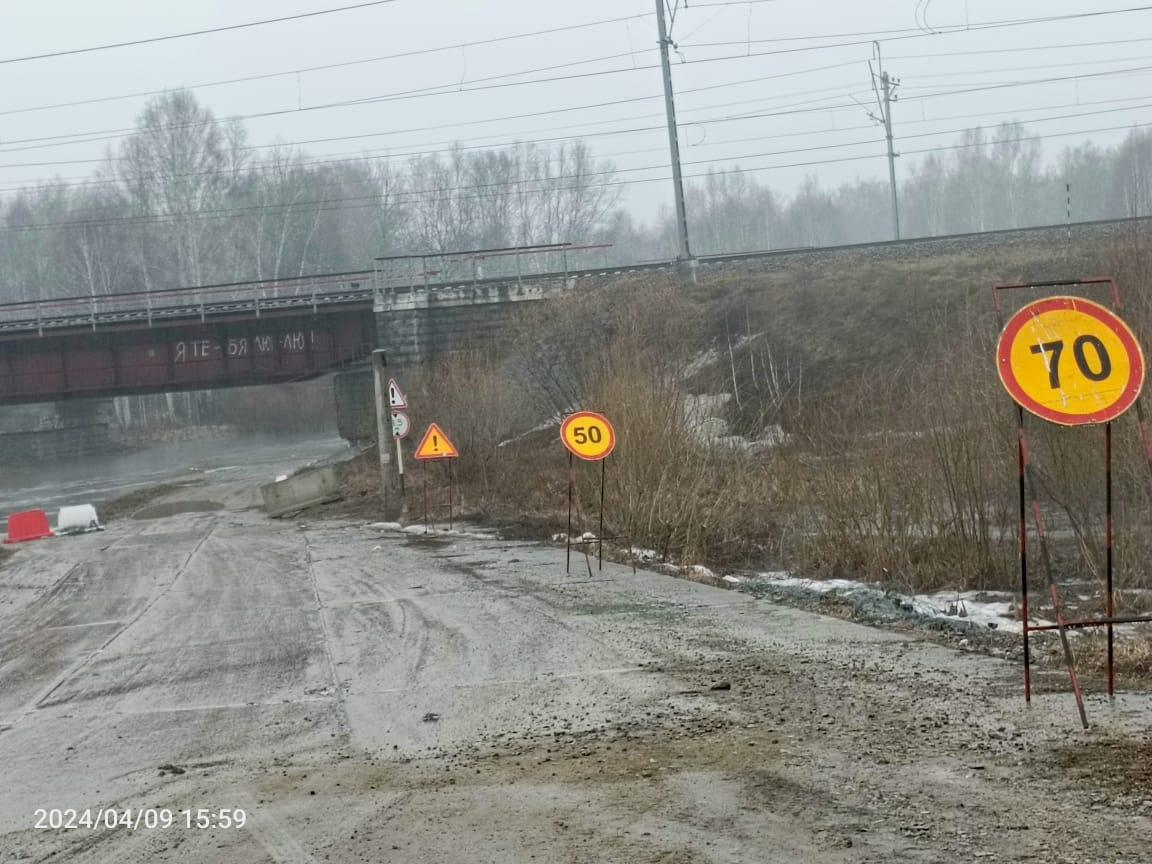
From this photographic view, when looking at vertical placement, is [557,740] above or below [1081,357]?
below

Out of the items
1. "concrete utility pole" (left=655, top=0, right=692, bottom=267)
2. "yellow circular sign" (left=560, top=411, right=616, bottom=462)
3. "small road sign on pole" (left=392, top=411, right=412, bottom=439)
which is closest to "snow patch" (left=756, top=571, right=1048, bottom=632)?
"yellow circular sign" (left=560, top=411, right=616, bottom=462)

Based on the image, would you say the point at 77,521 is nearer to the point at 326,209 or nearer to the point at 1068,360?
the point at 1068,360

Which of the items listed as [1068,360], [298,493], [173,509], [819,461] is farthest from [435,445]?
[1068,360]

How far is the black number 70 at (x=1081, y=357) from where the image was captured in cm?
741

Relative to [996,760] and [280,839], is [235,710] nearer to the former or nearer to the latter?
[280,839]

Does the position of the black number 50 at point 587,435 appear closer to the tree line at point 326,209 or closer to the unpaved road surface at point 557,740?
the unpaved road surface at point 557,740

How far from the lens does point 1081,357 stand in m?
7.43

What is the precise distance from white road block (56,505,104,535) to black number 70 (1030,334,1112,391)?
30.0m

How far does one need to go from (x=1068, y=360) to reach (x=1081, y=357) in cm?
7

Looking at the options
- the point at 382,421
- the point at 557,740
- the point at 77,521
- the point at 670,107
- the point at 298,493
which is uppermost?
the point at 670,107

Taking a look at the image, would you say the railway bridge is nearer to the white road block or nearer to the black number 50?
the white road block

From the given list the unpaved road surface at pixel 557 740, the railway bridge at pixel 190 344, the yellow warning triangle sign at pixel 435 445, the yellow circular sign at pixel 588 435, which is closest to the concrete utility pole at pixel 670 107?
the railway bridge at pixel 190 344

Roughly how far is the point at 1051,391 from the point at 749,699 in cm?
287

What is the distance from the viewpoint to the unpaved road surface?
5.88 metres
